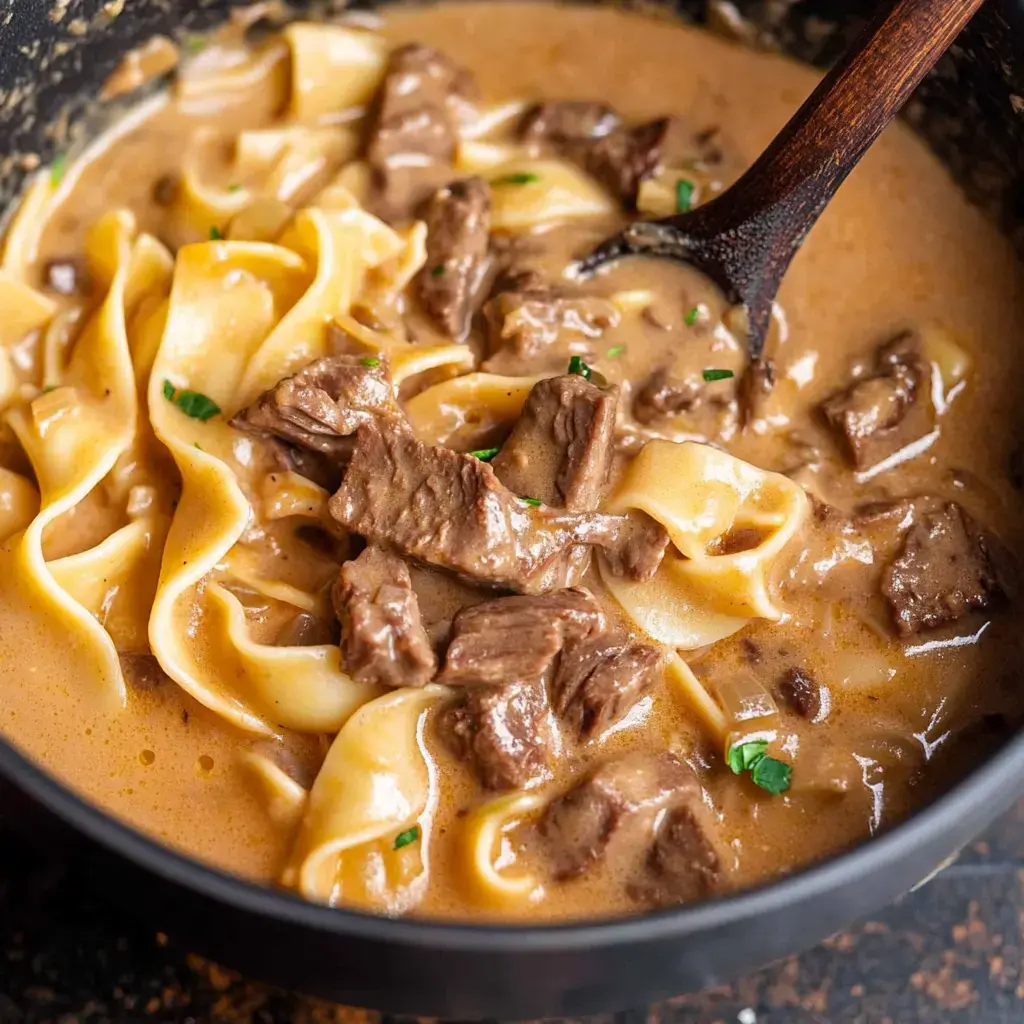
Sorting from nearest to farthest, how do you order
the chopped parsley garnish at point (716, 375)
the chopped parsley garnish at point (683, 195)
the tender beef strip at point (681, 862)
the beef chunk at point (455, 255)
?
the tender beef strip at point (681, 862) → the chopped parsley garnish at point (716, 375) → the beef chunk at point (455, 255) → the chopped parsley garnish at point (683, 195)

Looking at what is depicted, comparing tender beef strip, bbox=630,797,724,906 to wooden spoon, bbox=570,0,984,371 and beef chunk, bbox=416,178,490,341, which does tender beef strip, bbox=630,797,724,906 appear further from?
beef chunk, bbox=416,178,490,341

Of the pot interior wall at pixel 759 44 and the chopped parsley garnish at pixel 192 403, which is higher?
the pot interior wall at pixel 759 44

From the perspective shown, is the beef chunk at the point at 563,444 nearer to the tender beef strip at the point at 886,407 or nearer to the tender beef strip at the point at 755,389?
the tender beef strip at the point at 755,389

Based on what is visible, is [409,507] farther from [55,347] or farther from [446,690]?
[55,347]

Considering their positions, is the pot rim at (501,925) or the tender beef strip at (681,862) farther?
the tender beef strip at (681,862)

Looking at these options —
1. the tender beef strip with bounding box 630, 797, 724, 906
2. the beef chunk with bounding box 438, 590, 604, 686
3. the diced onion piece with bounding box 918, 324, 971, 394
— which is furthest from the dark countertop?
the diced onion piece with bounding box 918, 324, 971, 394

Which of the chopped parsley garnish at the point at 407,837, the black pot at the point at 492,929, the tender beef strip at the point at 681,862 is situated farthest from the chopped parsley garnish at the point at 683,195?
the chopped parsley garnish at the point at 407,837
